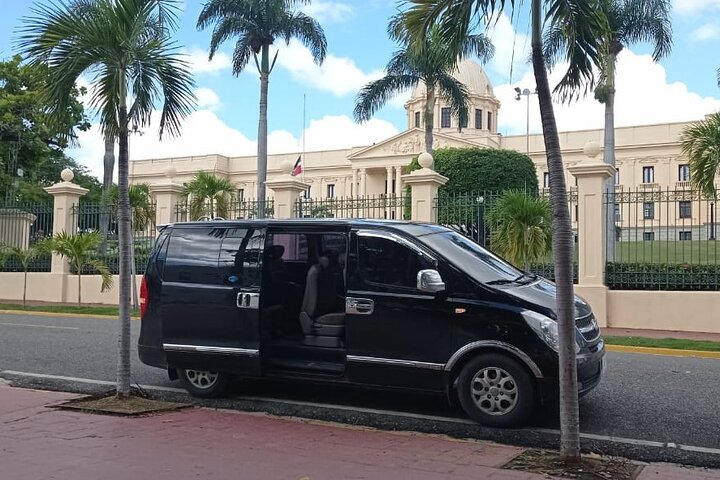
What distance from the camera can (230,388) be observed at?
757 centimetres

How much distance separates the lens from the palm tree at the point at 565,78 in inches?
193

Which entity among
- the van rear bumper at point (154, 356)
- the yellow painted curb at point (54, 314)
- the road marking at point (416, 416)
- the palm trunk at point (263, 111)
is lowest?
the road marking at point (416, 416)

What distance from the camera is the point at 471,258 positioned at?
661cm

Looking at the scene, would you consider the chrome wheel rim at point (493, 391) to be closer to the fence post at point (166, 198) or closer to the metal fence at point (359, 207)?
the metal fence at point (359, 207)

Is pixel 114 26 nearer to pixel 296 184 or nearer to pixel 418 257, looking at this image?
pixel 418 257

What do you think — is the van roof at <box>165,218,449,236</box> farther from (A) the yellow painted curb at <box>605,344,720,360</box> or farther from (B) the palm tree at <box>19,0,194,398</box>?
(A) the yellow painted curb at <box>605,344,720,360</box>

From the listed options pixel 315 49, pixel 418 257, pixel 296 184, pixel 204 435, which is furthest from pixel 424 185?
A: pixel 315 49

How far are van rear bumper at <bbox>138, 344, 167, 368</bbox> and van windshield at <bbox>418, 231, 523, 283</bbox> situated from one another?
3.01 m

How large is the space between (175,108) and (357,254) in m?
2.72

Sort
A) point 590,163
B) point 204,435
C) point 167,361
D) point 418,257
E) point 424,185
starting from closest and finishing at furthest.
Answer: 1. point 204,435
2. point 418,257
3. point 167,361
4. point 590,163
5. point 424,185

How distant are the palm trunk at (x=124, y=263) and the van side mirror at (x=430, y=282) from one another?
3033 millimetres

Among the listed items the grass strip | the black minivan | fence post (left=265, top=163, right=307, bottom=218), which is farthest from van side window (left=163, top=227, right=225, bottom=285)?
fence post (left=265, top=163, right=307, bottom=218)

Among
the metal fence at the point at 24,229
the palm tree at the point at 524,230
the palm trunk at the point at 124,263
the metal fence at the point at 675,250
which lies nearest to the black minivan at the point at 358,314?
the palm trunk at the point at 124,263

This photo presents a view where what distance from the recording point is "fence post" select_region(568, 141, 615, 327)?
14219mm
